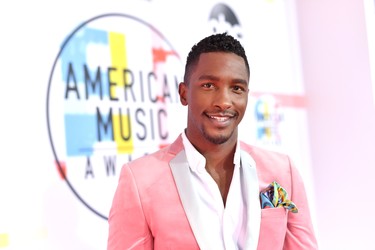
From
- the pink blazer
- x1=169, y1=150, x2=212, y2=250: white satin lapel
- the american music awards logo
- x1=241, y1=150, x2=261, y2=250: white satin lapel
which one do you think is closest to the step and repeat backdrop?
the american music awards logo

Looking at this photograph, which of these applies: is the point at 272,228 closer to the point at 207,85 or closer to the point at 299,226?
the point at 299,226

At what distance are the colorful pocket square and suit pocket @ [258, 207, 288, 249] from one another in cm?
1

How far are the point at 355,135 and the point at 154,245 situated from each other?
1.63m

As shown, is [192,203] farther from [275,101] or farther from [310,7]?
[310,7]

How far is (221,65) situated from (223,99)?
0.08 metres

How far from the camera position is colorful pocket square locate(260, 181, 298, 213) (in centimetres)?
137

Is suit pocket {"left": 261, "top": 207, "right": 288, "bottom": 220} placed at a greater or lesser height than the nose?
lesser

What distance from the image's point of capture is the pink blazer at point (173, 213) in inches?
51.2

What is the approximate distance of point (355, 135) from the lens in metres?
2.70

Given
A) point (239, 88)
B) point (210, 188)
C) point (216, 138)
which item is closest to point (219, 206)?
point (210, 188)

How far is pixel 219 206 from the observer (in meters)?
1.34

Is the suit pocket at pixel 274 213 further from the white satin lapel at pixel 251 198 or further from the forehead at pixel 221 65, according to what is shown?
the forehead at pixel 221 65

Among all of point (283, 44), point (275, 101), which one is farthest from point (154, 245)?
point (283, 44)

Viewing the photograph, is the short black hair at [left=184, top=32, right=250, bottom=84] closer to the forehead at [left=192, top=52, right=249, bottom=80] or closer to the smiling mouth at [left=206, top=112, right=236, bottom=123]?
the forehead at [left=192, top=52, right=249, bottom=80]
